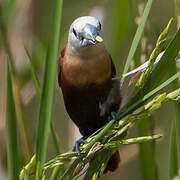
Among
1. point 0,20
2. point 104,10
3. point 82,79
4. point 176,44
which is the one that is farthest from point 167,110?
point 176,44

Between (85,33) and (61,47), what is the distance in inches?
41.0

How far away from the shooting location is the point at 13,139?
1.16 meters

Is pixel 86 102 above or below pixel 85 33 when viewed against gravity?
below

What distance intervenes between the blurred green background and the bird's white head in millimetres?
414

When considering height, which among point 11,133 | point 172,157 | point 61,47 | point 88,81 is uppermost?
point 61,47

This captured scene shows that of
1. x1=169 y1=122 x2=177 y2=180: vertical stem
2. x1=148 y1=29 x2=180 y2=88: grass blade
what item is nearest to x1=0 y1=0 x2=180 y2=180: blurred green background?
x1=169 y1=122 x2=177 y2=180: vertical stem

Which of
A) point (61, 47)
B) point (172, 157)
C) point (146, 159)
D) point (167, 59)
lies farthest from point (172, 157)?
point (61, 47)

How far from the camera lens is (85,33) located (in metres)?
1.34

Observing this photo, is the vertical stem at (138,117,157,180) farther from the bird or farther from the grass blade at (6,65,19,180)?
the grass blade at (6,65,19,180)

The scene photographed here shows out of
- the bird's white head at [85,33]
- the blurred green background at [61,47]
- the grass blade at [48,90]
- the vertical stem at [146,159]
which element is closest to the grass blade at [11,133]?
the grass blade at [48,90]

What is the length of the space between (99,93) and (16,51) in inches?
30.7

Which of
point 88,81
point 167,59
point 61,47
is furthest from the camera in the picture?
point 61,47

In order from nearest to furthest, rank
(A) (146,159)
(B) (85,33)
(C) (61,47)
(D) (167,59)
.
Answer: (D) (167,59) → (B) (85,33) → (A) (146,159) → (C) (61,47)

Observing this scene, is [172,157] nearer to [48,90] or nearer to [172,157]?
[172,157]
